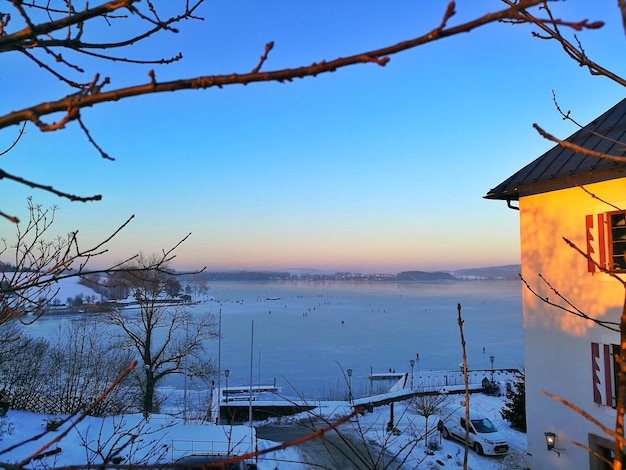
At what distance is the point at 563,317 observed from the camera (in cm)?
785

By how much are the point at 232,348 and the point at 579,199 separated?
27.7 meters

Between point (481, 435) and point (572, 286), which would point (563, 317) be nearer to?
point (572, 286)

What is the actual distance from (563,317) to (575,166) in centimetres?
269

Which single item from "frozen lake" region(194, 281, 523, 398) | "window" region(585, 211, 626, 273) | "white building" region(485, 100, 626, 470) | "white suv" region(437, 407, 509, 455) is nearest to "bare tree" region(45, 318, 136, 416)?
"frozen lake" region(194, 281, 523, 398)

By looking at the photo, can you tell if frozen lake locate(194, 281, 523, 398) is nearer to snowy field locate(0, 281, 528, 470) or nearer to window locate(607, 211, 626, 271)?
snowy field locate(0, 281, 528, 470)

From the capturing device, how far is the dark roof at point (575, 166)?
6.93m

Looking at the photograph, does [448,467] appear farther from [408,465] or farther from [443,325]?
[443,325]

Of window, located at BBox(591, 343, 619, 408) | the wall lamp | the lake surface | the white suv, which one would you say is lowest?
the lake surface

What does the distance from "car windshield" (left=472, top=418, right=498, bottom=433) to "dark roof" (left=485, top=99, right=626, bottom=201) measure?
7.37 m

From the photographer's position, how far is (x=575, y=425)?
774 cm

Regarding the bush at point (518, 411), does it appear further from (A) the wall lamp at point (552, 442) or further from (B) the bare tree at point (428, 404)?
(A) the wall lamp at point (552, 442)

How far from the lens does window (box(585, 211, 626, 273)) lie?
22.5 feet

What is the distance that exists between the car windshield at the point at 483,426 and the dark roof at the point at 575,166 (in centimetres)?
737

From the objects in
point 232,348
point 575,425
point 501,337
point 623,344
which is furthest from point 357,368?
point 623,344
